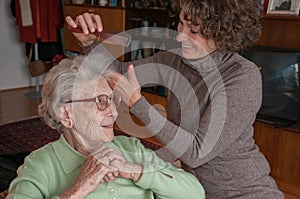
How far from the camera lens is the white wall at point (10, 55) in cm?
460

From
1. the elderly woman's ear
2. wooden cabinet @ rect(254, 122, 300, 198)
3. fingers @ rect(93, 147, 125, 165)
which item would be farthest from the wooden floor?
fingers @ rect(93, 147, 125, 165)

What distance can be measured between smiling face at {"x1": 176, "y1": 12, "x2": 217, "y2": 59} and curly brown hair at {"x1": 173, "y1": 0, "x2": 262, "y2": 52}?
0.02 metres

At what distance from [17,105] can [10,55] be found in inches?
34.1

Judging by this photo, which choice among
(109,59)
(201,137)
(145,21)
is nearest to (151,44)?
(145,21)

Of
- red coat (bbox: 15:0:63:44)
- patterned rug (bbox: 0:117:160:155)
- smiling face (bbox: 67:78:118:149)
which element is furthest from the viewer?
red coat (bbox: 15:0:63:44)

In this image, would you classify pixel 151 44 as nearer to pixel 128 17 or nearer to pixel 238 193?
pixel 128 17

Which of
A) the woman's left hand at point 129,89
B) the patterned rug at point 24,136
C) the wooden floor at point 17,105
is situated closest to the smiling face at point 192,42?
the woman's left hand at point 129,89

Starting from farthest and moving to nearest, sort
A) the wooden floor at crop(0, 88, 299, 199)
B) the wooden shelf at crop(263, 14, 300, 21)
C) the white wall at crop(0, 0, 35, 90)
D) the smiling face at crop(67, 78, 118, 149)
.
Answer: the white wall at crop(0, 0, 35, 90), the wooden floor at crop(0, 88, 299, 199), the wooden shelf at crop(263, 14, 300, 21), the smiling face at crop(67, 78, 118, 149)

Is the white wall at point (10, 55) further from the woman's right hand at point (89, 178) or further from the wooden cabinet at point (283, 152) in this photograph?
the woman's right hand at point (89, 178)

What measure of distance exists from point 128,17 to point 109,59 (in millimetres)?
2382

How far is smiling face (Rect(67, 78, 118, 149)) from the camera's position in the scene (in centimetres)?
111

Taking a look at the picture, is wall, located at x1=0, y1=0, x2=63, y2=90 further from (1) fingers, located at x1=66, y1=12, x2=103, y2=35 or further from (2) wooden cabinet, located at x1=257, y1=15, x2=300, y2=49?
(1) fingers, located at x1=66, y1=12, x2=103, y2=35

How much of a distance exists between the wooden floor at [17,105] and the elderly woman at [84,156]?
2755mm

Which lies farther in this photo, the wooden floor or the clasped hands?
the wooden floor
